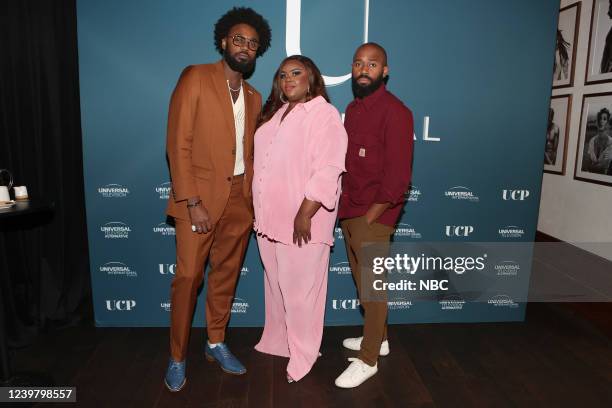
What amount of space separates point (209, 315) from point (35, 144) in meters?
1.65

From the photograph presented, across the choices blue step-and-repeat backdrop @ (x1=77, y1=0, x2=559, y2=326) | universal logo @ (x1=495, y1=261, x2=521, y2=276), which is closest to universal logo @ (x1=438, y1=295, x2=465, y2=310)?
blue step-and-repeat backdrop @ (x1=77, y1=0, x2=559, y2=326)

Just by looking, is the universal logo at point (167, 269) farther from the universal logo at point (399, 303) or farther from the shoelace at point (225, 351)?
the universal logo at point (399, 303)

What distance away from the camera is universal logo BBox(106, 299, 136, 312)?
124 inches

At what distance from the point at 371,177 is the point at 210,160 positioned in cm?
85

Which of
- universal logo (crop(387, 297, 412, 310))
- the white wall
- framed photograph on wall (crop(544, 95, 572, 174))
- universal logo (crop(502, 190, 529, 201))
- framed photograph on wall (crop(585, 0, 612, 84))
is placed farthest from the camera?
framed photograph on wall (crop(544, 95, 572, 174))

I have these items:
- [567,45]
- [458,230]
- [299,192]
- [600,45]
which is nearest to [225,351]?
[299,192]

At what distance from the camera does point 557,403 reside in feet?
7.84

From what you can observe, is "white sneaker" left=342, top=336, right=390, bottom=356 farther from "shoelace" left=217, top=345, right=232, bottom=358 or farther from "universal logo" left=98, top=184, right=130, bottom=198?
"universal logo" left=98, top=184, right=130, bottom=198

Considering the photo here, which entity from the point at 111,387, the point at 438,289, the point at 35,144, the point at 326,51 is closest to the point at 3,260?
the point at 35,144

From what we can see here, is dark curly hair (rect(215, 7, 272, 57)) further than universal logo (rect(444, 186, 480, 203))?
No

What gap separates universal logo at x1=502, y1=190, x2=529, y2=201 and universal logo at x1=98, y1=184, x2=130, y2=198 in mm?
2633

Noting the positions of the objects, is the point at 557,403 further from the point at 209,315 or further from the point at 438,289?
the point at 209,315

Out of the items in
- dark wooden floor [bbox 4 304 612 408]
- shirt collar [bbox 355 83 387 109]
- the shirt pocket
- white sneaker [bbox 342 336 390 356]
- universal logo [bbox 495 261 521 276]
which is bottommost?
dark wooden floor [bbox 4 304 612 408]

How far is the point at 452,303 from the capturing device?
333 centimetres
